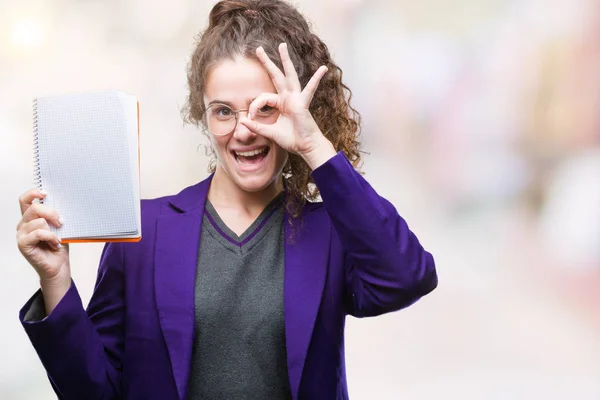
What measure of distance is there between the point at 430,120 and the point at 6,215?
1.46m

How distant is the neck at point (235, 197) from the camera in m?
1.65

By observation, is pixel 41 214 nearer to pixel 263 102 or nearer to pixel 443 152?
pixel 263 102

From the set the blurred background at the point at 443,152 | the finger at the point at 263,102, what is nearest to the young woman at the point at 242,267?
the finger at the point at 263,102

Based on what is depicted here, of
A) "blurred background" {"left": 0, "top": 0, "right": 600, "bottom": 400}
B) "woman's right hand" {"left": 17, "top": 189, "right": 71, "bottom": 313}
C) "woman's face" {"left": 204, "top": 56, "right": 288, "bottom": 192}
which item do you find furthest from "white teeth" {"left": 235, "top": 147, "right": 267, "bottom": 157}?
"blurred background" {"left": 0, "top": 0, "right": 600, "bottom": 400}

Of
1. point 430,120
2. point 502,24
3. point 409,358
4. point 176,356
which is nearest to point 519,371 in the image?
point 409,358

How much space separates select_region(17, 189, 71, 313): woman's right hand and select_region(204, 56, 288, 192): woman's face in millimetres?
345

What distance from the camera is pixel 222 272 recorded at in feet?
5.12

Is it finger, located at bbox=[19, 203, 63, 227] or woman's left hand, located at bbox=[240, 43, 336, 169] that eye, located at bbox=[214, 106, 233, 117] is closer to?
woman's left hand, located at bbox=[240, 43, 336, 169]

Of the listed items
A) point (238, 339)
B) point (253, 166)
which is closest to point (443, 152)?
point (253, 166)

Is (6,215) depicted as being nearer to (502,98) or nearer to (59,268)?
(59,268)

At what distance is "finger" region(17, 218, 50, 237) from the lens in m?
1.36

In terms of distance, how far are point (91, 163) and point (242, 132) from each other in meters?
0.28

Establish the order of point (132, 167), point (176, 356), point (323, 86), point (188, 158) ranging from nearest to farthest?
point (132, 167)
point (176, 356)
point (323, 86)
point (188, 158)

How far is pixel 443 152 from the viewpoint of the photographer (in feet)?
9.31
